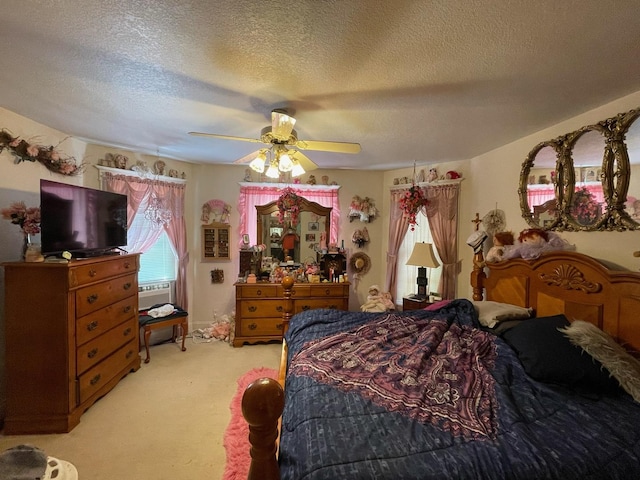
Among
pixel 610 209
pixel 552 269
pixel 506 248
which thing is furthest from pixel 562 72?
pixel 506 248

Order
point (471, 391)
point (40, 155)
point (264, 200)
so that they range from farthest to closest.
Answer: point (264, 200), point (40, 155), point (471, 391)

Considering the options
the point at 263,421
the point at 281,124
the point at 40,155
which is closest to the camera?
the point at 263,421

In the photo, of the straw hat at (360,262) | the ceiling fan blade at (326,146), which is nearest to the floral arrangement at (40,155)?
the ceiling fan blade at (326,146)

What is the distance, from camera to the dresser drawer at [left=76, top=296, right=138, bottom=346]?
2.21m

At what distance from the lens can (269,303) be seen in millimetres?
3666

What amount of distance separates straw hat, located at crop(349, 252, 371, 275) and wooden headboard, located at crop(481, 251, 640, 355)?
183 cm

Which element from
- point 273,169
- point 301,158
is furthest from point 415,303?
point 273,169

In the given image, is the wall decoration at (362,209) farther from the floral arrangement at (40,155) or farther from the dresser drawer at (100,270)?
the floral arrangement at (40,155)

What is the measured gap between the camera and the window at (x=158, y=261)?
3562mm

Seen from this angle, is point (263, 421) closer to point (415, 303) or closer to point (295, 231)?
point (415, 303)

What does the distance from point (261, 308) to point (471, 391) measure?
2.71m

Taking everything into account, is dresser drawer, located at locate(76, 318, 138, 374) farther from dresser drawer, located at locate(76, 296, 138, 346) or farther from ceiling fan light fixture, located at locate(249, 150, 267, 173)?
ceiling fan light fixture, located at locate(249, 150, 267, 173)

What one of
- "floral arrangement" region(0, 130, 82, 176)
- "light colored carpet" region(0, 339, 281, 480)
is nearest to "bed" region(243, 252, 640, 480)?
"light colored carpet" region(0, 339, 281, 480)

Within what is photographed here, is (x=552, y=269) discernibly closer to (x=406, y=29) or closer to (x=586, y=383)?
(x=586, y=383)
